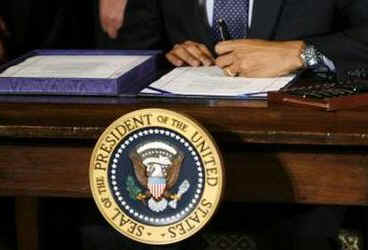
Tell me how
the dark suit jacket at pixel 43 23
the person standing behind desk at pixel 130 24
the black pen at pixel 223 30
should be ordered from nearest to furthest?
1. the black pen at pixel 223 30
2. the person standing behind desk at pixel 130 24
3. the dark suit jacket at pixel 43 23

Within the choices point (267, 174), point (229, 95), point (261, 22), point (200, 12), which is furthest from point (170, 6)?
point (267, 174)

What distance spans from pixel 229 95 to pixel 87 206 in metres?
0.55

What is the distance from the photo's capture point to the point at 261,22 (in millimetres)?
2322

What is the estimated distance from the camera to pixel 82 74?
1.85m

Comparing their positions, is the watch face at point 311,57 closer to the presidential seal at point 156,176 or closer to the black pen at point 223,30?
the black pen at point 223,30

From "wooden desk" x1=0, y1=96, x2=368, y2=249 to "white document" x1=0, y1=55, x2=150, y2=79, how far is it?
0.47ft

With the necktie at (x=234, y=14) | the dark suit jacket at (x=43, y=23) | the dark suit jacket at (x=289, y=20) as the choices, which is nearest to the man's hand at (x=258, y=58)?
the dark suit jacket at (x=289, y=20)

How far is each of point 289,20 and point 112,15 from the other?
0.52 m

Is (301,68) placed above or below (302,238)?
above

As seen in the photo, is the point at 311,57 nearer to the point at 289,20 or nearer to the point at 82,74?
the point at 289,20

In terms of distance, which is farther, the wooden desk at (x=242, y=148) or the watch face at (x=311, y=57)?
the watch face at (x=311, y=57)

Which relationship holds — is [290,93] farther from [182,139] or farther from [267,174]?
[182,139]

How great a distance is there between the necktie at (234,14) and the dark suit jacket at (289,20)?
0.03 m

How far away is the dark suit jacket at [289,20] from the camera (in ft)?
7.38
